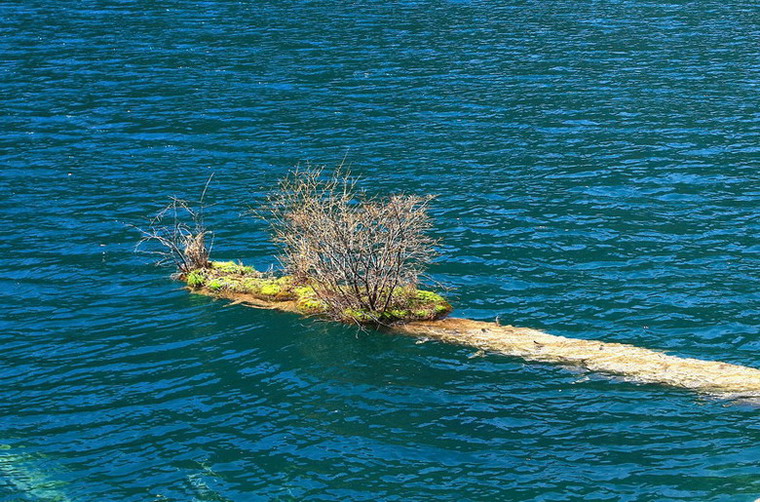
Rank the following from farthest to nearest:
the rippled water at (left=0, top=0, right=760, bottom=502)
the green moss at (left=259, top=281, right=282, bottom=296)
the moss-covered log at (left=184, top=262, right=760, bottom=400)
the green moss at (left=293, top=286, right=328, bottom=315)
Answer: the green moss at (left=259, top=281, right=282, bottom=296) → the green moss at (left=293, top=286, right=328, bottom=315) → the moss-covered log at (left=184, top=262, right=760, bottom=400) → the rippled water at (left=0, top=0, right=760, bottom=502)

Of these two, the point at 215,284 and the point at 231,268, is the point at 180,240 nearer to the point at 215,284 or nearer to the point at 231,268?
the point at 231,268

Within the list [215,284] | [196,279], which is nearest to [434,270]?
[215,284]

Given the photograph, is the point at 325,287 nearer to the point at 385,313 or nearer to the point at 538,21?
the point at 385,313

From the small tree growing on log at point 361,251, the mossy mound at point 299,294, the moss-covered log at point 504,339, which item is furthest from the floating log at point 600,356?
the small tree growing on log at point 361,251

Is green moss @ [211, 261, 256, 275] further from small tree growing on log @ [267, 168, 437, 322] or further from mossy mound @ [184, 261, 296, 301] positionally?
small tree growing on log @ [267, 168, 437, 322]

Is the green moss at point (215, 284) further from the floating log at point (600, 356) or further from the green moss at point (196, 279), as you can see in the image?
the floating log at point (600, 356)

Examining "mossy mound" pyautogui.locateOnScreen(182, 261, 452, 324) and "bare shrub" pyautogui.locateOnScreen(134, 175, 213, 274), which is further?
"bare shrub" pyautogui.locateOnScreen(134, 175, 213, 274)

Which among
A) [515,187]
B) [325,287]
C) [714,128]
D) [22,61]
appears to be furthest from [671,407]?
[22,61]

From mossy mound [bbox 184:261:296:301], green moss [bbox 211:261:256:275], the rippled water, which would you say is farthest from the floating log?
Answer: green moss [bbox 211:261:256:275]
